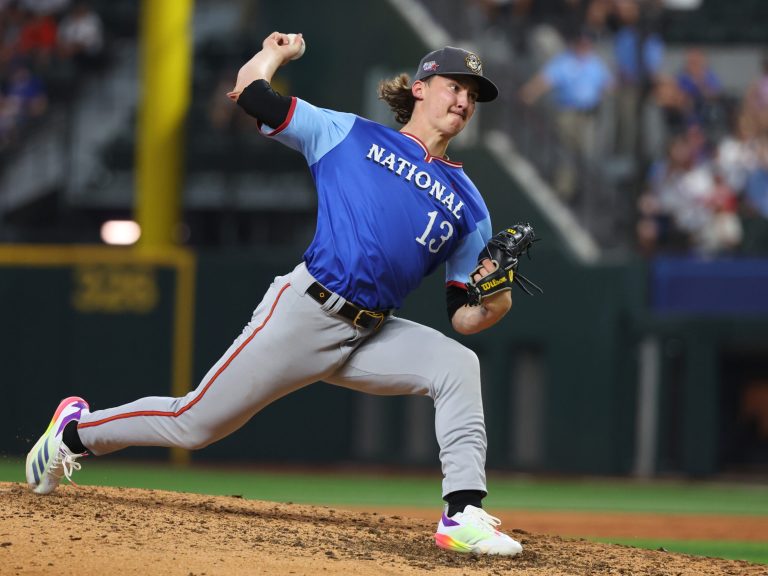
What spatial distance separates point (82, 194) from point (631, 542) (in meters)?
8.64

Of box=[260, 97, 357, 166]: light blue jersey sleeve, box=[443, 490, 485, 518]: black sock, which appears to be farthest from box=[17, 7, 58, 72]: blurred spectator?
box=[443, 490, 485, 518]: black sock

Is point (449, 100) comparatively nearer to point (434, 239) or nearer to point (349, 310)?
point (434, 239)

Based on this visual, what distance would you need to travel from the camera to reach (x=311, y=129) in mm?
4953

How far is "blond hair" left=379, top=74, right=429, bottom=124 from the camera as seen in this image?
16.9 ft

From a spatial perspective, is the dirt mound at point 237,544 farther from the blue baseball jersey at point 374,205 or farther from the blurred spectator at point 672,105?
the blurred spectator at point 672,105

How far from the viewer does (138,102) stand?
579 inches

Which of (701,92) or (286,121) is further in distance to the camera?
(701,92)

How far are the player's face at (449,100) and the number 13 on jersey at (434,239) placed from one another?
14.3 inches

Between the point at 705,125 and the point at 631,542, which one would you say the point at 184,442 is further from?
the point at 705,125

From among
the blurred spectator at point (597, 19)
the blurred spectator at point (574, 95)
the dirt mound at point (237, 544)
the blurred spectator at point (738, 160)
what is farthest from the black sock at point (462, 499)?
the blurred spectator at point (597, 19)

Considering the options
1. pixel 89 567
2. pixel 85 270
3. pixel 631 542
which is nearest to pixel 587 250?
pixel 85 270

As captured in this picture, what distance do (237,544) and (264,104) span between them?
5.18 feet

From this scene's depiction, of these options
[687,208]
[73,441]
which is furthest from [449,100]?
[687,208]

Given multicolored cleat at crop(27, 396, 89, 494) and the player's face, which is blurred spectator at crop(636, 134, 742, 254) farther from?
multicolored cleat at crop(27, 396, 89, 494)
